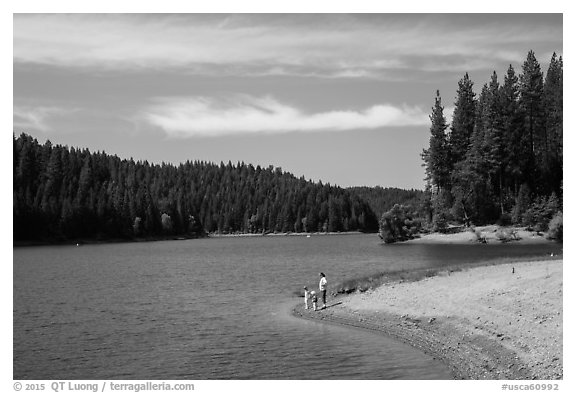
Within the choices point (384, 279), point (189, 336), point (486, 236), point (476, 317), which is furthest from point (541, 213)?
point (189, 336)

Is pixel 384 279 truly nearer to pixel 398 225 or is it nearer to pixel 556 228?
pixel 556 228

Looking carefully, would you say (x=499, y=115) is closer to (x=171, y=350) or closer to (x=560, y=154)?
(x=560, y=154)

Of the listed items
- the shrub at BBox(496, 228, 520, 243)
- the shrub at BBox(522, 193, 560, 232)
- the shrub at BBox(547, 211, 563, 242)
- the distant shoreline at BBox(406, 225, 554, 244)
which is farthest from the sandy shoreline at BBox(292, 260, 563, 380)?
the shrub at BBox(496, 228, 520, 243)

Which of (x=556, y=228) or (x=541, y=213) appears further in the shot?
(x=541, y=213)

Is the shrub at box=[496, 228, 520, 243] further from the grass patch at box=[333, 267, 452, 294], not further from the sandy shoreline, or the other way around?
the sandy shoreline

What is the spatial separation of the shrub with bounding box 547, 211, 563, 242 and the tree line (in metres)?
7.74

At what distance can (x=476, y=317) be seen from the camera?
34750mm

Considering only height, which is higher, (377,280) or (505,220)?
(505,220)

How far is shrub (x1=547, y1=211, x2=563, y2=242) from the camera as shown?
341ft

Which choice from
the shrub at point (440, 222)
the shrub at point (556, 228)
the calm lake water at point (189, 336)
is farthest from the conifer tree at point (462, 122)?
the calm lake water at point (189, 336)

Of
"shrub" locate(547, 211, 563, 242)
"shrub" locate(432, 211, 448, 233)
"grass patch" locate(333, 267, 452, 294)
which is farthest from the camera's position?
"shrub" locate(432, 211, 448, 233)

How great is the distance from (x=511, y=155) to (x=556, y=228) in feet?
75.3

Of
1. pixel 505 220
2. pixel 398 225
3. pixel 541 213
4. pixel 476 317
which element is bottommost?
pixel 476 317
